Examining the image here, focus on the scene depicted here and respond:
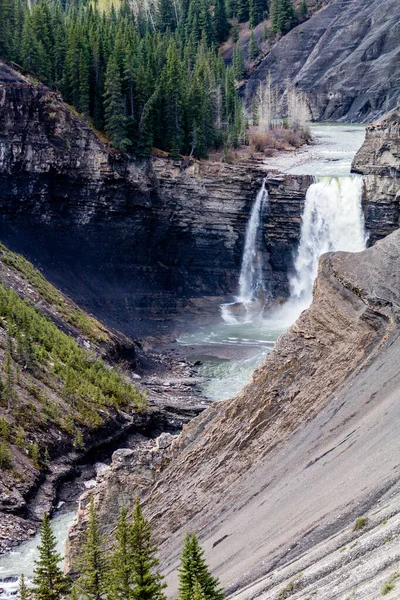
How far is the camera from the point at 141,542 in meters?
25.2

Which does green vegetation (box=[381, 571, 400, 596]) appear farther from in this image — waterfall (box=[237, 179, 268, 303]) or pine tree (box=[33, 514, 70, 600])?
waterfall (box=[237, 179, 268, 303])

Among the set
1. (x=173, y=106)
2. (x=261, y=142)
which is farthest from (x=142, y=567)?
(x=261, y=142)

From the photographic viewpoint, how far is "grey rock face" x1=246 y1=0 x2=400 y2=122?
114 m

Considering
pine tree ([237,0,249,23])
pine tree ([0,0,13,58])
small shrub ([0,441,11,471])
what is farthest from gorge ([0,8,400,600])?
pine tree ([237,0,249,23])

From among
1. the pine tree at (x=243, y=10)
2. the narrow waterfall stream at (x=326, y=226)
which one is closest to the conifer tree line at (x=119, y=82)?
the narrow waterfall stream at (x=326, y=226)

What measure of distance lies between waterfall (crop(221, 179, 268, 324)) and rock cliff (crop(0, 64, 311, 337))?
676 millimetres

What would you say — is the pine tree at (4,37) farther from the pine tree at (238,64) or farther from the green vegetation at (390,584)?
the green vegetation at (390,584)

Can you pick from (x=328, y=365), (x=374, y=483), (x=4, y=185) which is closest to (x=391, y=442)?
(x=374, y=483)

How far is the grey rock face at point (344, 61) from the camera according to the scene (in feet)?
373

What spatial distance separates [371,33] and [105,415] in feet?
293

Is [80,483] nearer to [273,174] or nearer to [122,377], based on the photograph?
[122,377]

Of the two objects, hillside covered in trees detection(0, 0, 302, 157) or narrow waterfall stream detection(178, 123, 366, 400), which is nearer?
narrow waterfall stream detection(178, 123, 366, 400)

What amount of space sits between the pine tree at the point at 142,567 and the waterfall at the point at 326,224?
51940 mm

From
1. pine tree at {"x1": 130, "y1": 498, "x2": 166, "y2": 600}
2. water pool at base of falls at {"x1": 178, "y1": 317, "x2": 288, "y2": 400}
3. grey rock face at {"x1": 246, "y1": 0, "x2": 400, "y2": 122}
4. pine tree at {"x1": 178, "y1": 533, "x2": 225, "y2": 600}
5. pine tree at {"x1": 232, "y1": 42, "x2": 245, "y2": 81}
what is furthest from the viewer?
pine tree at {"x1": 232, "y1": 42, "x2": 245, "y2": 81}
